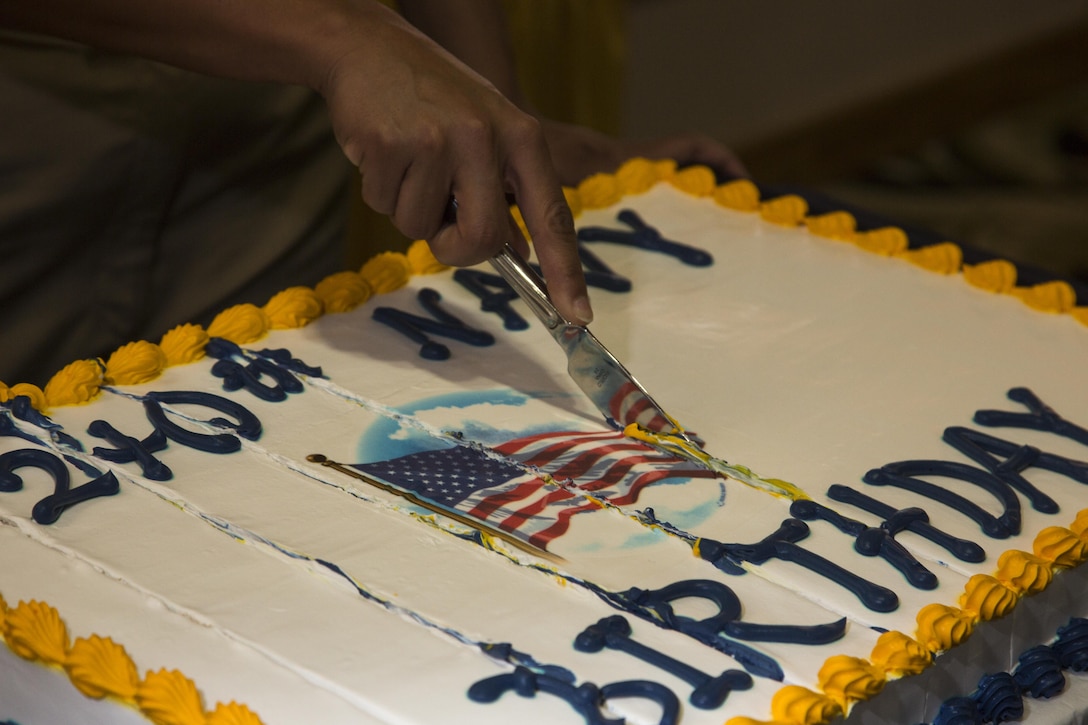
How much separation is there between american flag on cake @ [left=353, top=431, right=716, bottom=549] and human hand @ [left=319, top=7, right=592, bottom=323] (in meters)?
0.21

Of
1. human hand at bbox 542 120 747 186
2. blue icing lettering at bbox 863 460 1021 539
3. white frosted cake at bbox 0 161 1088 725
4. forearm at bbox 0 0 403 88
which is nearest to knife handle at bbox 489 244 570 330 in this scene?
white frosted cake at bbox 0 161 1088 725

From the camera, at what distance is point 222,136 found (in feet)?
10.1

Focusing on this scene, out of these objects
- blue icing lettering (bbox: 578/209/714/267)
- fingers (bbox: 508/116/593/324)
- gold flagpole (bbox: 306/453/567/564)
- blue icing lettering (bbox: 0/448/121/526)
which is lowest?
blue icing lettering (bbox: 0/448/121/526)

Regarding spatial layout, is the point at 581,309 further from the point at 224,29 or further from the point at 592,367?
the point at 224,29

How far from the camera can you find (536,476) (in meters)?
2.06

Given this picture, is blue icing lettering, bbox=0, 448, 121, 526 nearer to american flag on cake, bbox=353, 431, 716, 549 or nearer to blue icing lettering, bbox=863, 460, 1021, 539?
american flag on cake, bbox=353, 431, 716, 549

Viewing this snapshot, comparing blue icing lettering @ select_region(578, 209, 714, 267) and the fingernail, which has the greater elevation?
blue icing lettering @ select_region(578, 209, 714, 267)

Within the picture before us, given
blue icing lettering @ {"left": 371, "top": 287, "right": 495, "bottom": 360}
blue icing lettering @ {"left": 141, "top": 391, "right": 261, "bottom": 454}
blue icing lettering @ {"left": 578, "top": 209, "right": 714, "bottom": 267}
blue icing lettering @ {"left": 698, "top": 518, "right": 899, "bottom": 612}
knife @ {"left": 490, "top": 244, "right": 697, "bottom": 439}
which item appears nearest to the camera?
blue icing lettering @ {"left": 698, "top": 518, "right": 899, "bottom": 612}

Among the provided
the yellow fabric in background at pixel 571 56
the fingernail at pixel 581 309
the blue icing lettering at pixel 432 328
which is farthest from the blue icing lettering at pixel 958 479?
the yellow fabric in background at pixel 571 56

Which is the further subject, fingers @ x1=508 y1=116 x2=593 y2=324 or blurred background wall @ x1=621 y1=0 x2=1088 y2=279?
blurred background wall @ x1=621 y1=0 x2=1088 y2=279

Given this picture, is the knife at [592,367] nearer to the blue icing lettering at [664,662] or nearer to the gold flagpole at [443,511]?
the gold flagpole at [443,511]

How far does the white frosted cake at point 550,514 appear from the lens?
1.65 m

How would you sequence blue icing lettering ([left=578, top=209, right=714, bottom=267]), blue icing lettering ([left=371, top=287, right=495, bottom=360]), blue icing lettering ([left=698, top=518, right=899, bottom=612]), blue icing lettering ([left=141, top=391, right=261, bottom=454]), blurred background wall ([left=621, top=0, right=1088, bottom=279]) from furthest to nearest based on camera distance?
blurred background wall ([left=621, top=0, right=1088, bottom=279]), blue icing lettering ([left=578, top=209, right=714, bottom=267]), blue icing lettering ([left=371, top=287, right=495, bottom=360]), blue icing lettering ([left=141, top=391, right=261, bottom=454]), blue icing lettering ([left=698, top=518, right=899, bottom=612])

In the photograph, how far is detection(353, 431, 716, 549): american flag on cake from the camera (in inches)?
77.2
